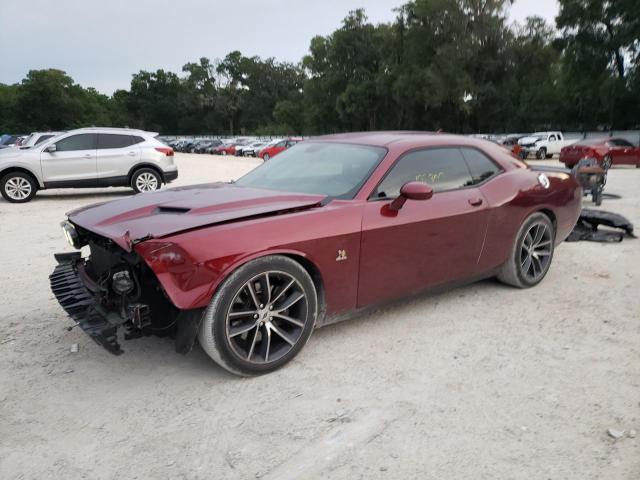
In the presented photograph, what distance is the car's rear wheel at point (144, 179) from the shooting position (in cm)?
1245

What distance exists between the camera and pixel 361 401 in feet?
9.77

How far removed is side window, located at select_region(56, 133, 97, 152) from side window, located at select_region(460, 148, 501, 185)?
33.6ft

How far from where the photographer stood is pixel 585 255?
242 inches

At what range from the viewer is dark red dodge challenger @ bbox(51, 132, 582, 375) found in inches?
117

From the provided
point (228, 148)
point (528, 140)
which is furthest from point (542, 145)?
point (228, 148)

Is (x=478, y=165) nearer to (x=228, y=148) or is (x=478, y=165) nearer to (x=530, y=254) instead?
(x=530, y=254)

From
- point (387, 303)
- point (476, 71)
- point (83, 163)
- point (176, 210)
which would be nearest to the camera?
point (176, 210)

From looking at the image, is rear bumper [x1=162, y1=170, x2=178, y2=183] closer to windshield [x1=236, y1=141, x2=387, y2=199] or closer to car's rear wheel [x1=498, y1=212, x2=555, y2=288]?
windshield [x1=236, y1=141, x2=387, y2=199]

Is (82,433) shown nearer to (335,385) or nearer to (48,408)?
(48,408)

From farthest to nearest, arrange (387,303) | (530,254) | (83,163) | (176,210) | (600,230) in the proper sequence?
(83,163) < (600,230) < (530,254) < (387,303) < (176,210)

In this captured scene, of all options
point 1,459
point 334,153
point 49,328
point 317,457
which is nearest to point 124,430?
point 1,459

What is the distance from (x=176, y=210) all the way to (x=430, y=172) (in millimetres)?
1986

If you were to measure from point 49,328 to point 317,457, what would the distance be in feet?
8.82

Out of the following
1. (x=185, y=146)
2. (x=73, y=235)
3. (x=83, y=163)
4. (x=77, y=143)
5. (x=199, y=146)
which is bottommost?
(x=185, y=146)
